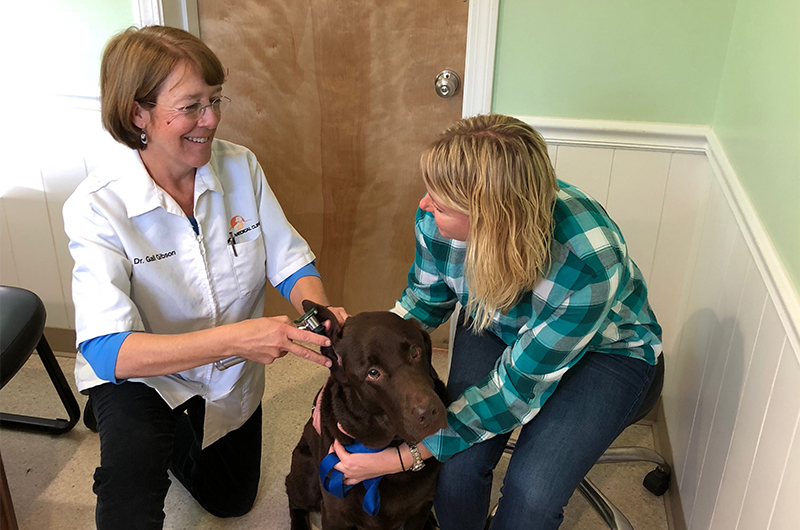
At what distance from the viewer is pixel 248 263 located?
5.28 feet

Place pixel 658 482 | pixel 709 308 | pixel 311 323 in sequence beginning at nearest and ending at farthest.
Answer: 1. pixel 311 323
2. pixel 709 308
3. pixel 658 482

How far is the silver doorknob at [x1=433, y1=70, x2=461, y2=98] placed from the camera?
218cm

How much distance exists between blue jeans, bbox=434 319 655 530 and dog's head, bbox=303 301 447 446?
245mm

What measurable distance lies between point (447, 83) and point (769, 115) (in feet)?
3.56

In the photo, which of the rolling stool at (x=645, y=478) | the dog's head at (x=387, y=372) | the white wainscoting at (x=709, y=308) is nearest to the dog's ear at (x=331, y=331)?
the dog's head at (x=387, y=372)


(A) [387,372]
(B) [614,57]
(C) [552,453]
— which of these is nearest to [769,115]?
(B) [614,57]

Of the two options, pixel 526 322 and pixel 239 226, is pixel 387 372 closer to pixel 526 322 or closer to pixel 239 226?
pixel 526 322

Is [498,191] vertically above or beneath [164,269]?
above

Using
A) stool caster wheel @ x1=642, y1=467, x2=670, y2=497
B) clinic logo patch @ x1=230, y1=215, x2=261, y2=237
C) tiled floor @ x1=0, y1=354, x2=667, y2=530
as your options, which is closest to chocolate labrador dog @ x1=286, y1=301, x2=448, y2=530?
clinic logo patch @ x1=230, y1=215, x2=261, y2=237

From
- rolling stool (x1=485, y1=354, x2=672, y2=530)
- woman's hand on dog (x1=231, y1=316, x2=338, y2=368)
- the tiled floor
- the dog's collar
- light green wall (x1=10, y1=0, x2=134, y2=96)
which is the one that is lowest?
the tiled floor

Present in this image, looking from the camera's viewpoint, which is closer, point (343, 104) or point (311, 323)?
point (311, 323)

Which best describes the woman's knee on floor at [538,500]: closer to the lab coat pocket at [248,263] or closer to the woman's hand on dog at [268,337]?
the woman's hand on dog at [268,337]

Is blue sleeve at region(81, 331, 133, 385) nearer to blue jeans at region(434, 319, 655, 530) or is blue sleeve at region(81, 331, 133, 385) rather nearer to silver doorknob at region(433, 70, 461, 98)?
blue jeans at region(434, 319, 655, 530)

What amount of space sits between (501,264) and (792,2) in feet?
2.50
